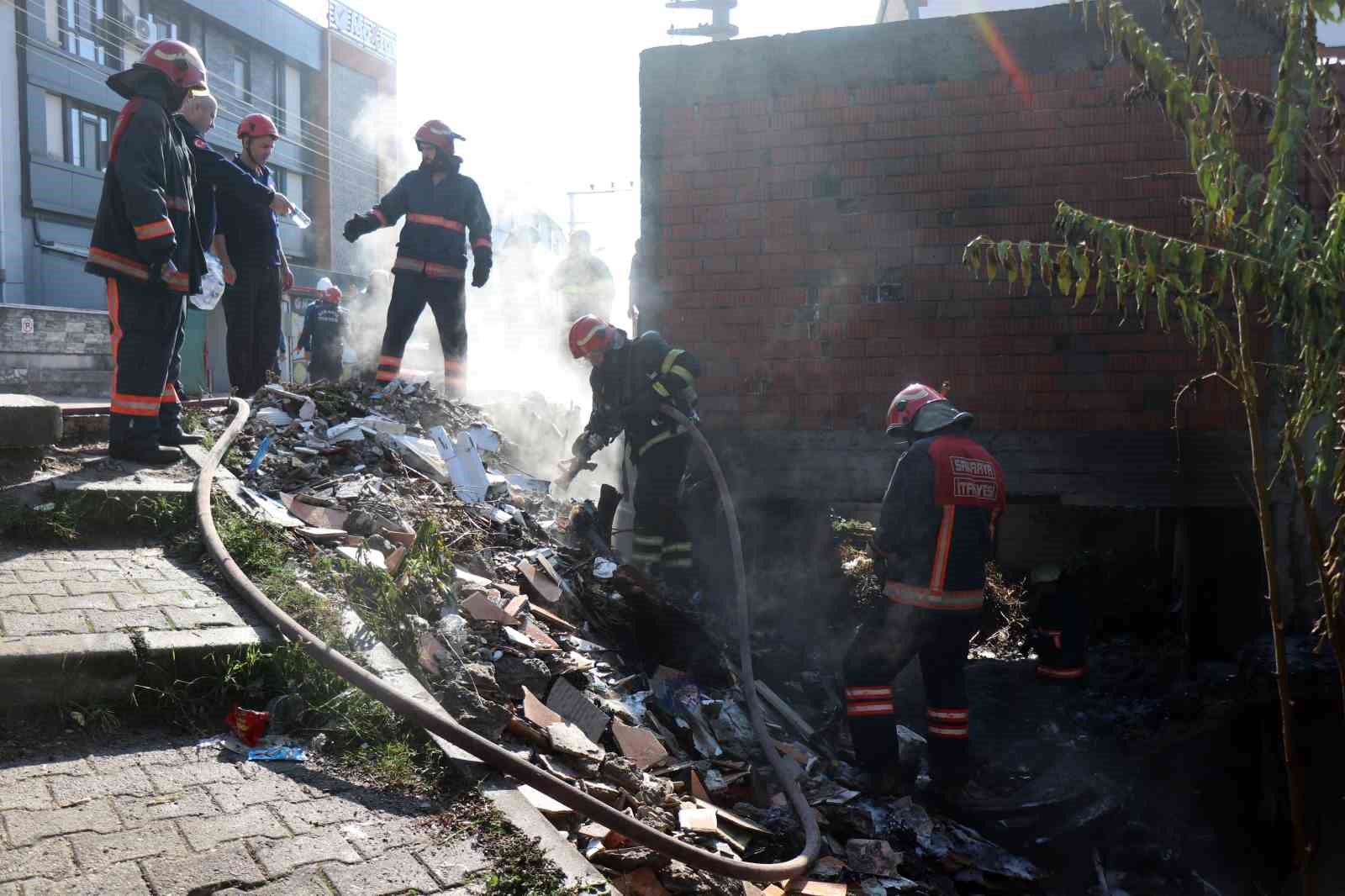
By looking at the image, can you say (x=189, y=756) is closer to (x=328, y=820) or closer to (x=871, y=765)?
(x=328, y=820)

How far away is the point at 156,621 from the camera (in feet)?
10.3

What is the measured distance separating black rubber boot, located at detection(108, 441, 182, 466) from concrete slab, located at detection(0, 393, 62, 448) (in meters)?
0.29

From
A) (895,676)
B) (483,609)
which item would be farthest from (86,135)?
(895,676)

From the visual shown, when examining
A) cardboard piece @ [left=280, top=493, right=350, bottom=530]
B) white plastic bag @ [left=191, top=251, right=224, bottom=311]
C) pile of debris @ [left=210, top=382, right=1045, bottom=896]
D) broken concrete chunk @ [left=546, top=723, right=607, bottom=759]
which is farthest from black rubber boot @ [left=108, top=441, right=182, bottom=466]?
broken concrete chunk @ [left=546, top=723, right=607, bottom=759]

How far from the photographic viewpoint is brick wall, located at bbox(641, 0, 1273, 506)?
20.6 feet

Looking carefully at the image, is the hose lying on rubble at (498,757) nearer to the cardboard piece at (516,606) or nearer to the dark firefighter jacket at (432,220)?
the cardboard piece at (516,606)

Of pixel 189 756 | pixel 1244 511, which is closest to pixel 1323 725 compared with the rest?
pixel 1244 511

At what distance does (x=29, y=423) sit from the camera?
4180 mm

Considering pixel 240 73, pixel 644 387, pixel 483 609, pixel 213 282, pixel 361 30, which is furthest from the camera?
pixel 361 30

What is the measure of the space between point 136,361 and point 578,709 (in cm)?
273

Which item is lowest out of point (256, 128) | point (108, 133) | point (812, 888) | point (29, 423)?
point (812, 888)

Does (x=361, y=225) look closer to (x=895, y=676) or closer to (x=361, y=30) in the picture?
(x=895, y=676)

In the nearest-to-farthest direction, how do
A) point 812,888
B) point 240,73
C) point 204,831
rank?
point 204,831 < point 812,888 < point 240,73

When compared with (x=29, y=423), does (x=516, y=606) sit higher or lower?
lower
